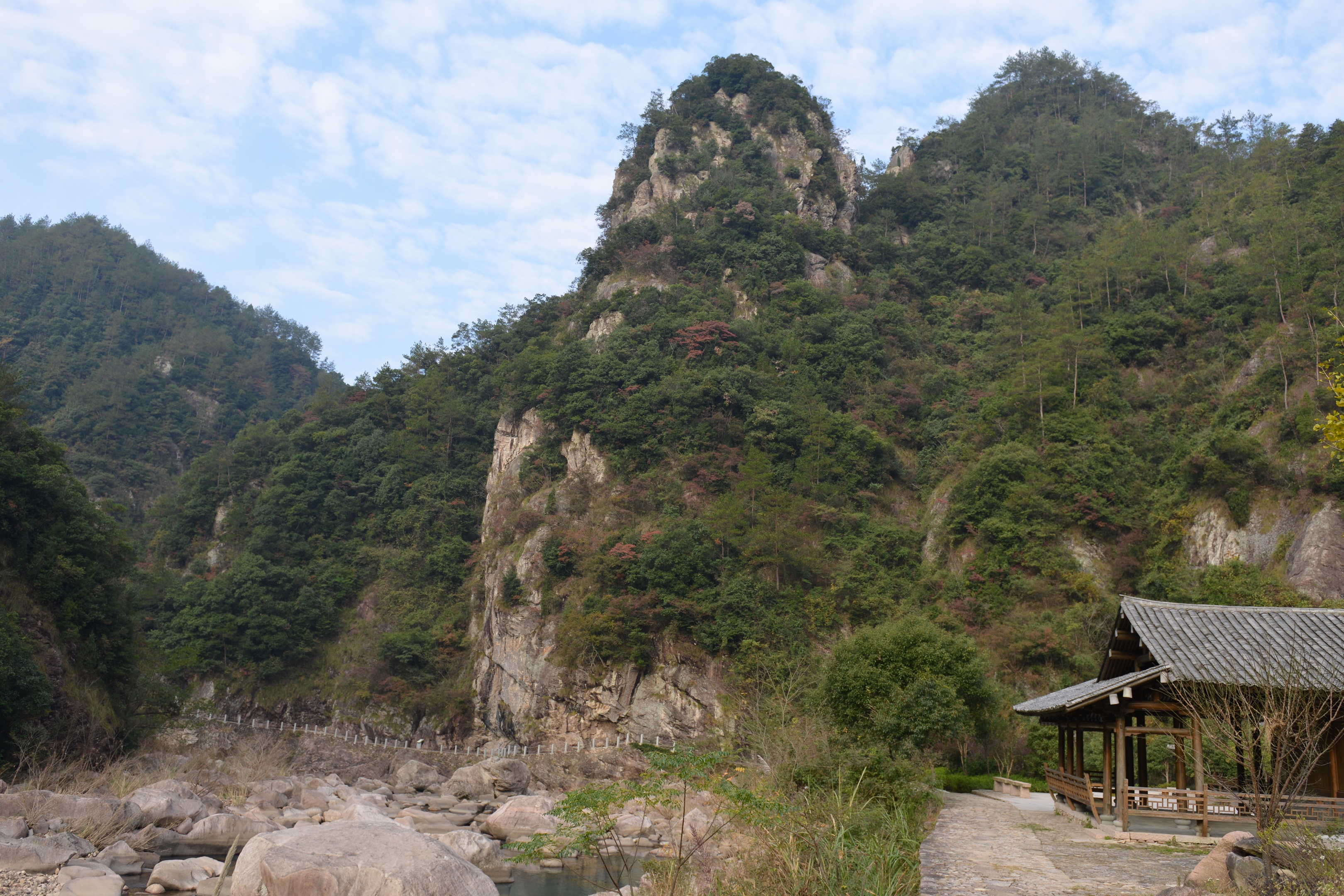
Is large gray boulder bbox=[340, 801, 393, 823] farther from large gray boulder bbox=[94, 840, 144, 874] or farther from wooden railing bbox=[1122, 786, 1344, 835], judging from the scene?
wooden railing bbox=[1122, 786, 1344, 835]

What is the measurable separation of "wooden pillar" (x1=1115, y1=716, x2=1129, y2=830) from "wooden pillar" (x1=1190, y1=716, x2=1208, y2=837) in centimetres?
99

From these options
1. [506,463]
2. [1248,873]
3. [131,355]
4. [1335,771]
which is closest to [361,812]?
[1248,873]

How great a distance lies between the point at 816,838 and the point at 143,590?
38117mm

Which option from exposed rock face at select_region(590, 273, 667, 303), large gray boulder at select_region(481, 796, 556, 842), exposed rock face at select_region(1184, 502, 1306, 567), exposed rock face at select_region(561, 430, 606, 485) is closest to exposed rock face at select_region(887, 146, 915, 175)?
exposed rock face at select_region(590, 273, 667, 303)

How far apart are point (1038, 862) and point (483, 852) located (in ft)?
32.8

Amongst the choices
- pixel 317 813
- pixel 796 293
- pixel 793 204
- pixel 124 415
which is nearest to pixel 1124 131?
pixel 793 204

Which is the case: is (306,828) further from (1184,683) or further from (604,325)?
→ (604,325)

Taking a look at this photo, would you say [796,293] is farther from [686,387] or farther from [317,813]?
[317,813]

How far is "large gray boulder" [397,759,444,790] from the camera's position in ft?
87.5

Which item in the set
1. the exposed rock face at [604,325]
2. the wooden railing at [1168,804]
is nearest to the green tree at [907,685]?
the wooden railing at [1168,804]

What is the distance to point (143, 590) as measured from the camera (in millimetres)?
36750

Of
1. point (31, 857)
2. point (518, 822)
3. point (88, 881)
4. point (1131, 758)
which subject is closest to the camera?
point (88, 881)

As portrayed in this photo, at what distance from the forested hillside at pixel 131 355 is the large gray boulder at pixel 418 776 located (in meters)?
31.4

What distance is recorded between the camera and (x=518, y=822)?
63.1 feet
